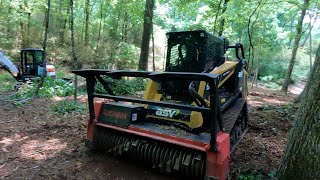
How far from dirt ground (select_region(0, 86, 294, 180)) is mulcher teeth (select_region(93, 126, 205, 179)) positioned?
0.22 m

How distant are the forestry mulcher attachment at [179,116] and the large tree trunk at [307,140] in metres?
0.71

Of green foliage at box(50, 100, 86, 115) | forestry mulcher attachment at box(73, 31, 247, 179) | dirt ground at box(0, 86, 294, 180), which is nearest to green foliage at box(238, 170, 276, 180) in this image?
dirt ground at box(0, 86, 294, 180)

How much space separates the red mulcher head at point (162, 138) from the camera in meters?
2.95

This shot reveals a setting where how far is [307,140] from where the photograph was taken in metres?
2.57

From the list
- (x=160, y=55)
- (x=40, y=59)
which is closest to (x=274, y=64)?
(x=160, y=55)

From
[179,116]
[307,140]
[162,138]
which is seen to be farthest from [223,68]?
[307,140]

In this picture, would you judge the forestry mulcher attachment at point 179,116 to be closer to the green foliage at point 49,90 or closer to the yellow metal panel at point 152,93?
the yellow metal panel at point 152,93

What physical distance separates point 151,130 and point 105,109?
2.85ft

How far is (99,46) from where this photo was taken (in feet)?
60.3

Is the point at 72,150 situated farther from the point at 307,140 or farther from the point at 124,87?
the point at 124,87

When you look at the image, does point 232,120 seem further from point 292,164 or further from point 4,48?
point 4,48

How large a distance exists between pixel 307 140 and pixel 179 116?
168 centimetres

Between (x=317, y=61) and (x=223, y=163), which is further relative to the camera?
(x=223, y=163)

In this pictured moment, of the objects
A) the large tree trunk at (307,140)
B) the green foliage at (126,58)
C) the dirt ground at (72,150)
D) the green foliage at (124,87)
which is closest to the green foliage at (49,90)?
the green foliage at (124,87)
